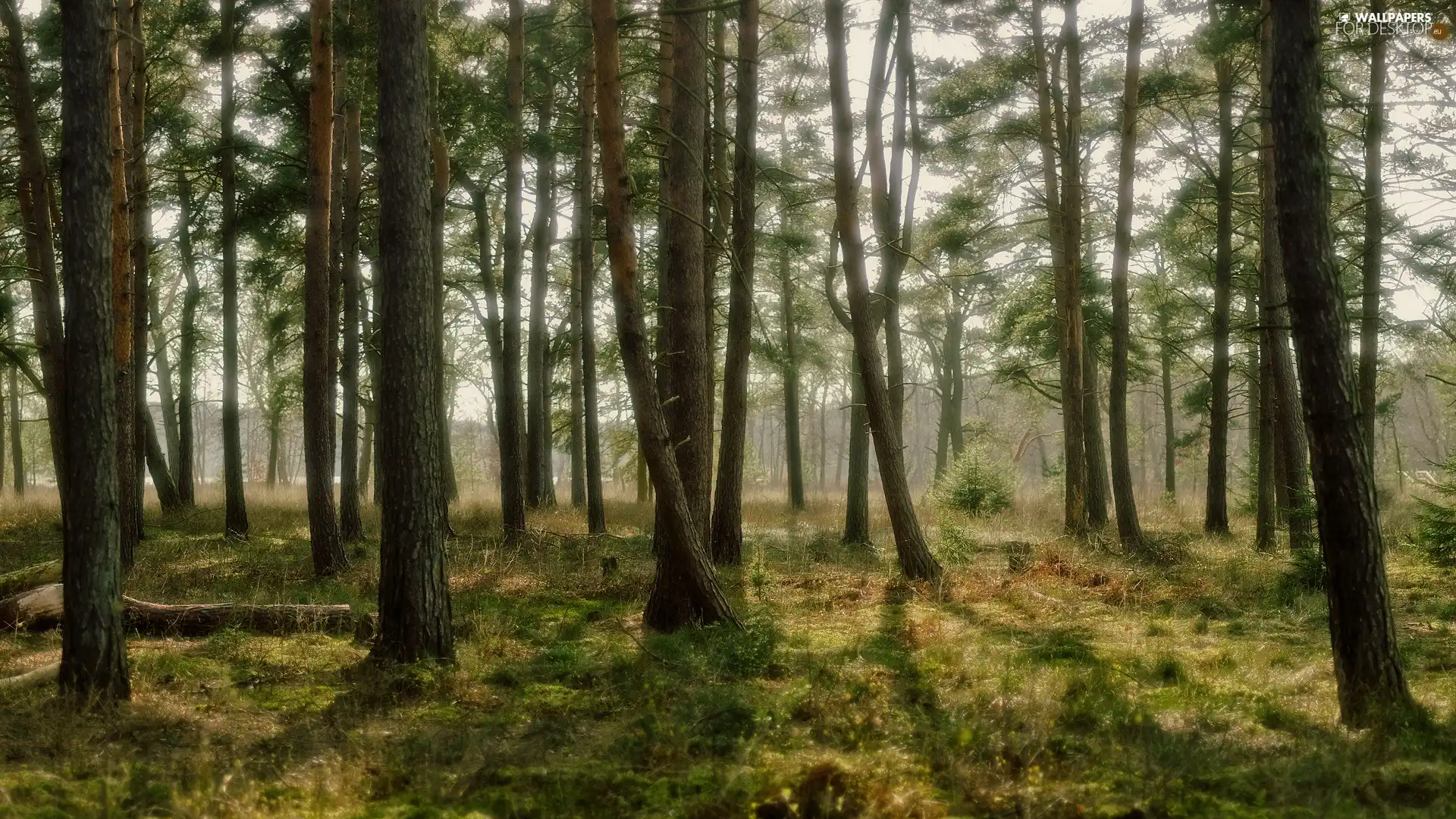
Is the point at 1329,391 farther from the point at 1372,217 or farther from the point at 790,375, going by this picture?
the point at 790,375

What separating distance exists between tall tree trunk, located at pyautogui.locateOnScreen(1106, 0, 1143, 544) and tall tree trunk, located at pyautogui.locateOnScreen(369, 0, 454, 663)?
37.6ft

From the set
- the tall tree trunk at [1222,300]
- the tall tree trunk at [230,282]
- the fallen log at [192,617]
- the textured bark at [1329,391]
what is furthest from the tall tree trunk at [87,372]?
the tall tree trunk at [1222,300]

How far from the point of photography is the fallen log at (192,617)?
8.81m

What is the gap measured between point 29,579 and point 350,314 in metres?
6.70

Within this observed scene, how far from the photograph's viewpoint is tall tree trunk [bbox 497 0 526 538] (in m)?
16.2

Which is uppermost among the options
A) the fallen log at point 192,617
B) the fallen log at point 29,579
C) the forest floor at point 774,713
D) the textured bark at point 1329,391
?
the textured bark at point 1329,391

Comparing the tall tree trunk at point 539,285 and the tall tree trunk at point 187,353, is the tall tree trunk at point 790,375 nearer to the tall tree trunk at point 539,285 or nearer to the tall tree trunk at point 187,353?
the tall tree trunk at point 539,285

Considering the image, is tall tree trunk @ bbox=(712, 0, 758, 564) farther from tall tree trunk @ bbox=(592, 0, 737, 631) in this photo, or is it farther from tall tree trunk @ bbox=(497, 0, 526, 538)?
tall tree trunk @ bbox=(592, 0, 737, 631)

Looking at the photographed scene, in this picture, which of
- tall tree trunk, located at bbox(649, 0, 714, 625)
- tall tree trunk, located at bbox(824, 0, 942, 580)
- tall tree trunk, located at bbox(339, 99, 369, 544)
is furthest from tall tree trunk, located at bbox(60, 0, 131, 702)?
tall tree trunk, located at bbox(339, 99, 369, 544)

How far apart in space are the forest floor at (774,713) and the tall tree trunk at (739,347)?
1654 mm

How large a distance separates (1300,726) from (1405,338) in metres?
17.7

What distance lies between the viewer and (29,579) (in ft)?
31.6

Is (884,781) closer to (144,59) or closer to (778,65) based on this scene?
(144,59)

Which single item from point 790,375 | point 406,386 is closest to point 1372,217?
point 790,375
